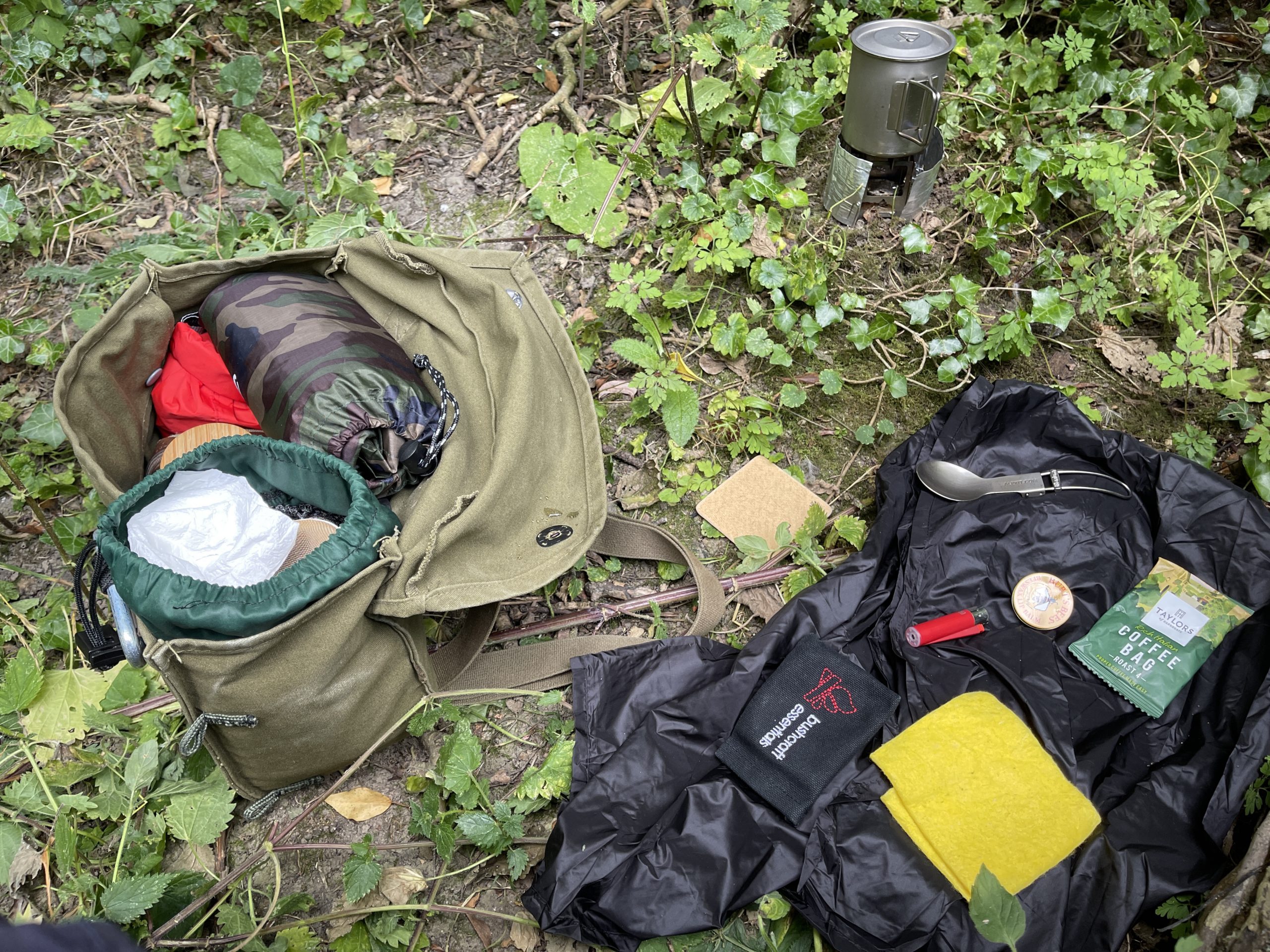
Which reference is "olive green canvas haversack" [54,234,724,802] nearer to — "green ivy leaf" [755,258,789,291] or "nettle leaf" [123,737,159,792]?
"nettle leaf" [123,737,159,792]

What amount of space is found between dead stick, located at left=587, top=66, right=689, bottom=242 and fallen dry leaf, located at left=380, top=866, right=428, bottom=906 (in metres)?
1.91

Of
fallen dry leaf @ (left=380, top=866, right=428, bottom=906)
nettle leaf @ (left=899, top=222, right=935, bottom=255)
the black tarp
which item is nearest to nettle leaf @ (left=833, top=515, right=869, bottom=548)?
the black tarp

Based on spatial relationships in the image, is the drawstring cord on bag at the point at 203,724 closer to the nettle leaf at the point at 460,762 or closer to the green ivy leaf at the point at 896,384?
the nettle leaf at the point at 460,762

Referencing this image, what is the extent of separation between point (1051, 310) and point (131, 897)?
8.53 feet

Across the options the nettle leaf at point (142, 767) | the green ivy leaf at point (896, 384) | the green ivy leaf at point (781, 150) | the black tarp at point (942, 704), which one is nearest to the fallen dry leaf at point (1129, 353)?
the black tarp at point (942, 704)

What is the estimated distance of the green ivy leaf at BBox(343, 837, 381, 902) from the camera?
5.23 ft

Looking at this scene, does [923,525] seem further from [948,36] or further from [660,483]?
[948,36]

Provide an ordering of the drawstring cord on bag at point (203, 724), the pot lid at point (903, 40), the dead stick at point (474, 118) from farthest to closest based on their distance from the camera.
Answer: the dead stick at point (474, 118) → the pot lid at point (903, 40) → the drawstring cord on bag at point (203, 724)

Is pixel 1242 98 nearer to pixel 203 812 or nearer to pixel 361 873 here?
pixel 361 873

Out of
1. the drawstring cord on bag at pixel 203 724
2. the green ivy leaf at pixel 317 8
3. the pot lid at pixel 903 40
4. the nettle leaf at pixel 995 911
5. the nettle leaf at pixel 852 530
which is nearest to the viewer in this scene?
the nettle leaf at pixel 995 911

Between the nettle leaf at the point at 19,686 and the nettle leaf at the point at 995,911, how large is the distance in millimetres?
2065

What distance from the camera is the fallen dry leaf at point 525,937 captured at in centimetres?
167

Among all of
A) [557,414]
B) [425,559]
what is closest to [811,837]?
[425,559]

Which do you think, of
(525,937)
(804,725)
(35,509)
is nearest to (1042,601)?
(804,725)
